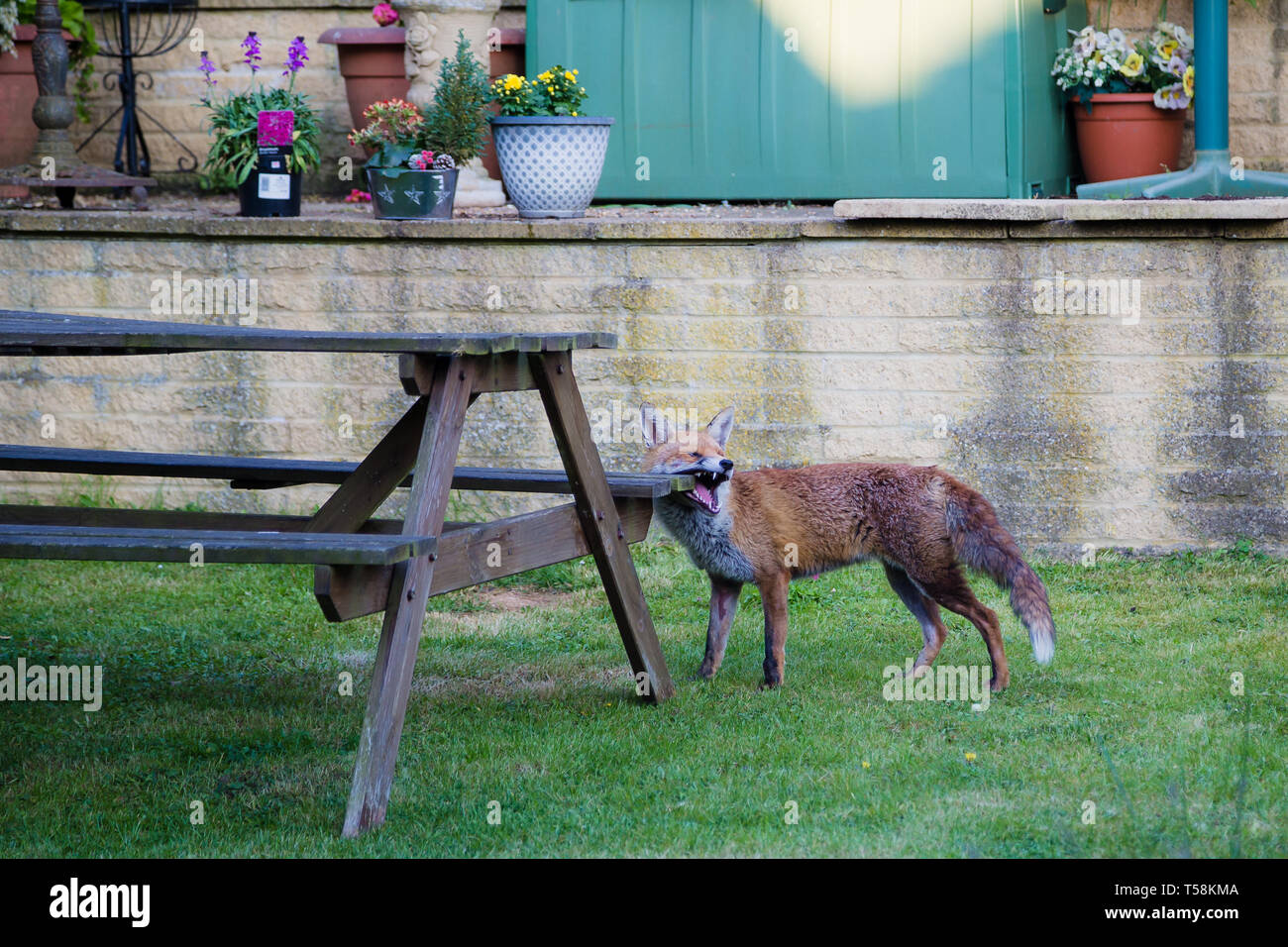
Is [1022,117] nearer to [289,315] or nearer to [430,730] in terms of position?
[289,315]

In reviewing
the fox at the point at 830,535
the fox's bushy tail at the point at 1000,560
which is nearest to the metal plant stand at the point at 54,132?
the fox at the point at 830,535

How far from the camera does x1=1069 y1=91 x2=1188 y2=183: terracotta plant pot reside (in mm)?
8234

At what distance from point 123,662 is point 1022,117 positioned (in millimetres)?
5482

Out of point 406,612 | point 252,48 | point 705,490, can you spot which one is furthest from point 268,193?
point 406,612

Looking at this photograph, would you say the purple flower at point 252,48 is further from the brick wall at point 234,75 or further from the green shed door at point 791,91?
the green shed door at point 791,91

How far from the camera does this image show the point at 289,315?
24.3ft

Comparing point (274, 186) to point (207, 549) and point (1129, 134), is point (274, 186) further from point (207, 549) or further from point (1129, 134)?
point (1129, 134)

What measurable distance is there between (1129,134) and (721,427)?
170 inches

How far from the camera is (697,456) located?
17.4ft

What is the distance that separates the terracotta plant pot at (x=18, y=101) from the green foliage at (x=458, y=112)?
331 centimetres

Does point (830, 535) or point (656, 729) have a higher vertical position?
point (830, 535)

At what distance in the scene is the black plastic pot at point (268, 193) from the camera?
753 centimetres

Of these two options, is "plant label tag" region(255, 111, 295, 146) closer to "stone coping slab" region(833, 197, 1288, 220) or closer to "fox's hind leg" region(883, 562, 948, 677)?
"stone coping slab" region(833, 197, 1288, 220)
